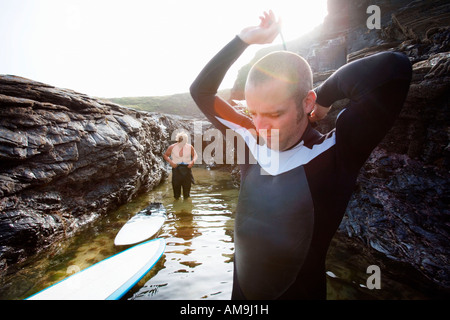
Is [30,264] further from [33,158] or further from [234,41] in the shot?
A: [234,41]

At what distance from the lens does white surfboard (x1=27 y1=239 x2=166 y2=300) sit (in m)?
2.98

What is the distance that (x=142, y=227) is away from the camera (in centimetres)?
529

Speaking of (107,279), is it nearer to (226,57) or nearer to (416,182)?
(226,57)

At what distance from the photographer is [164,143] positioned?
43.9ft

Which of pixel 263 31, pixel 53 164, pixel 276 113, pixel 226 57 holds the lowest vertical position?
pixel 53 164

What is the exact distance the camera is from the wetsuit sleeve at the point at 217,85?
1.36 m

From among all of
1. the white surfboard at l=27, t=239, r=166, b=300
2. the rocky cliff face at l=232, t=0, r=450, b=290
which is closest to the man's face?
the white surfboard at l=27, t=239, r=166, b=300

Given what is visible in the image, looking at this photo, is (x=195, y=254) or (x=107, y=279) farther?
(x=195, y=254)

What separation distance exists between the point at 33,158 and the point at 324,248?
19.8ft

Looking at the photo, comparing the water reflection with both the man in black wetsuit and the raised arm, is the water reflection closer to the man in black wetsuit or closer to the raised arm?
the man in black wetsuit

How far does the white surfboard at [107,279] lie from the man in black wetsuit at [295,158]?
2.58 m

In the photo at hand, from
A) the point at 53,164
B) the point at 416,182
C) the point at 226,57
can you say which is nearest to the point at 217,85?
the point at 226,57

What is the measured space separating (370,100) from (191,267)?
151 inches
